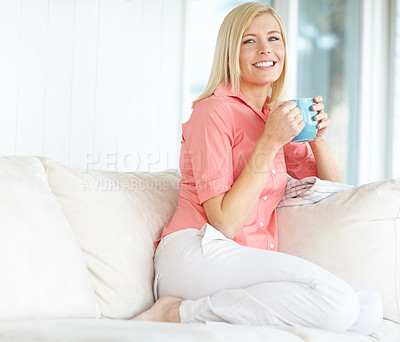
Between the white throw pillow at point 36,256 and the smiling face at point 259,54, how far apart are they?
79 cm

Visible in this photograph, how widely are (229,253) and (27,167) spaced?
0.60m

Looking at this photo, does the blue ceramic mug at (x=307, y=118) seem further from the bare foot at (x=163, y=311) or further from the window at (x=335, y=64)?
the window at (x=335, y=64)

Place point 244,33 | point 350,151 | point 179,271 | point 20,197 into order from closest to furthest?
point 20,197, point 179,271, point 244,33, point 350,151

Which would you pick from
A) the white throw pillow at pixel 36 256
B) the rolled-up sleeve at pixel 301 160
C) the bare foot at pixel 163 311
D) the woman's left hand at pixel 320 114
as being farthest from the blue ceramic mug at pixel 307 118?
the white throw pillow at pixel 36 256

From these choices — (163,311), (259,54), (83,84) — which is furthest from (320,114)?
(83,84)

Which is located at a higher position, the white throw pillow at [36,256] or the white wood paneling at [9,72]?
the white wood paneling at [9,72]

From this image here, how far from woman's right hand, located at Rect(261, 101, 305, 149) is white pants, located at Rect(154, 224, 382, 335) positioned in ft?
1.08

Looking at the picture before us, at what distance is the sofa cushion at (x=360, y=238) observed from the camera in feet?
5.66

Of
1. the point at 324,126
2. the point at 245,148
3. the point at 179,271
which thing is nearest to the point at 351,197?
the point at 324,126

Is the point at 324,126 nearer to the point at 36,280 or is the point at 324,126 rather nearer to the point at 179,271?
the point at 179,271

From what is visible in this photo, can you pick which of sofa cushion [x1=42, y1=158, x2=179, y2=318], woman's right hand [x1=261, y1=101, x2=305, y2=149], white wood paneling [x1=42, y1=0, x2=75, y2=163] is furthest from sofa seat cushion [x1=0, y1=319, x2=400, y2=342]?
white wood paneling [x1=42, y1=0, x2=75, y2=163]

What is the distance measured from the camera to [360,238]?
69.1 inches

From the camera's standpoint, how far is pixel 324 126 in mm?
1878

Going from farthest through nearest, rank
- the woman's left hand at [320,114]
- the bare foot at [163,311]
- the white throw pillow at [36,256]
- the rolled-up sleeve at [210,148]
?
the woman's left hand at [320,114] → the rolled-up sleeve at [210,148] → the bare foot at [163,311] → the white throw pillow at [36,256]
